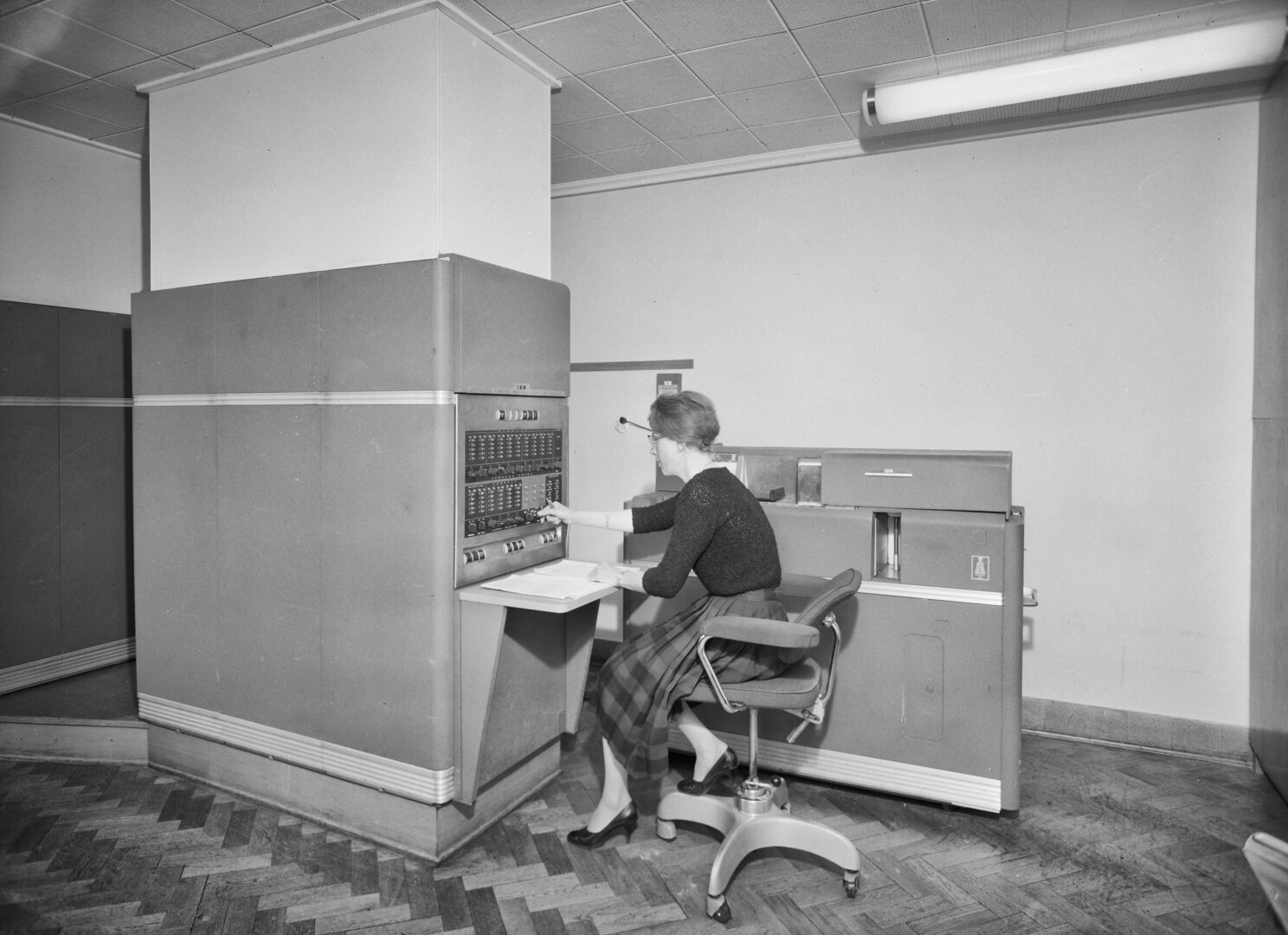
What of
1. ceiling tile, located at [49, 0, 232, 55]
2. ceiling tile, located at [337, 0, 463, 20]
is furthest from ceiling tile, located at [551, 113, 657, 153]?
ceiling tile, located at [49, 0, 232, 55]

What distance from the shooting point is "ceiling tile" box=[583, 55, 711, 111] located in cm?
340

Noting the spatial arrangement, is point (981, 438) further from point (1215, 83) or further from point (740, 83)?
point (740, 83)

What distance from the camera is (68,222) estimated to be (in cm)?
420

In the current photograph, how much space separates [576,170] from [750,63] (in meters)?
1.53

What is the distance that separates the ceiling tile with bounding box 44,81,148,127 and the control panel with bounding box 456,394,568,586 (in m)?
2.20

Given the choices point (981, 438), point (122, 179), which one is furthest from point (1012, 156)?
point (122, 179)

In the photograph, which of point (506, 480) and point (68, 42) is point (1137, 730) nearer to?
point (506, 480)

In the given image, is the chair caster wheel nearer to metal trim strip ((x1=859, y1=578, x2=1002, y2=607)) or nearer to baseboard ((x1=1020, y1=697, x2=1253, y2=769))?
metal trim strip ((x1=859, y1=578, x2=1002, y2=607))

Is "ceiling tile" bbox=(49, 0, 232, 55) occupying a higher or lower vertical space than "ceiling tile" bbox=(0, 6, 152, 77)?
lower

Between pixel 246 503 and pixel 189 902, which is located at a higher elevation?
pixel 246 503

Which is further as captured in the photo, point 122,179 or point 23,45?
point 122,179

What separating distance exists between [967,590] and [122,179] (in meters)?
4.49

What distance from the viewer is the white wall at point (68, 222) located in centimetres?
400

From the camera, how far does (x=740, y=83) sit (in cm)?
356
